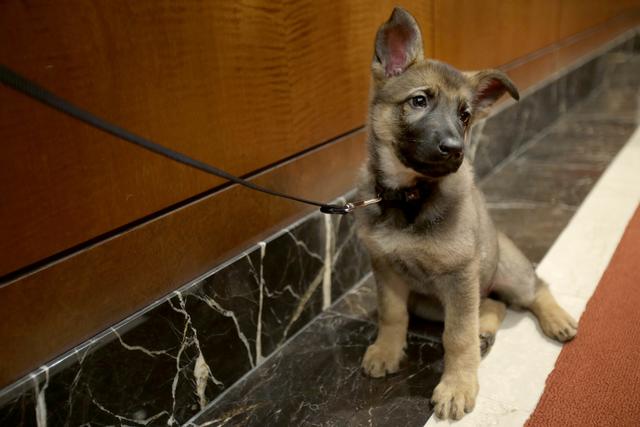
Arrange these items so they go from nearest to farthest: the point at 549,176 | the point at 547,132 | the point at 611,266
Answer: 1. the point at 611,266
2. the point at 549,176
3. the point at 547,132

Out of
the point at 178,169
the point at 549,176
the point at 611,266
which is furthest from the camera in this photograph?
the point at 549,176

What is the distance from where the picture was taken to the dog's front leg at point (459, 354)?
196 cm

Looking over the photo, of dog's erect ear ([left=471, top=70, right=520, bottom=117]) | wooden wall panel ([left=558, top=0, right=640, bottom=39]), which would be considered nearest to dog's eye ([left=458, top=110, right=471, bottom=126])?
dog's erect ear ([left=471, top=70, right=520, bottom=117])

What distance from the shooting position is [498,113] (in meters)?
4.16

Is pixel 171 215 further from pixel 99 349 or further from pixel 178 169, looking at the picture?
pixel 99 349

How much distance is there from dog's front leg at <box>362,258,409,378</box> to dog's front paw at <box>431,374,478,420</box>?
9.9 inches

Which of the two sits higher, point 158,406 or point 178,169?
point 178,169

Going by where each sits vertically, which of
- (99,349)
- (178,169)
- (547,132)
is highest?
(178,169)

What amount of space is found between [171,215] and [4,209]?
560 millimetres

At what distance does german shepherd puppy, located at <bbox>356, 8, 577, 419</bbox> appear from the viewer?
1.88m

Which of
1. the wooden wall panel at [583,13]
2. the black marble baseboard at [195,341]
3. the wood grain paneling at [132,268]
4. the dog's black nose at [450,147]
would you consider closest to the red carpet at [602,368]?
the dog's black nose at [450,147]

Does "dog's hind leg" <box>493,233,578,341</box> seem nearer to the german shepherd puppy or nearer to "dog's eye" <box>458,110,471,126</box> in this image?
the german shepherd puppy

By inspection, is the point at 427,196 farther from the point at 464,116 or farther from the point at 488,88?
the point at 488,88

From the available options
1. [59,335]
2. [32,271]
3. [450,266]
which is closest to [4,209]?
[32,271]
